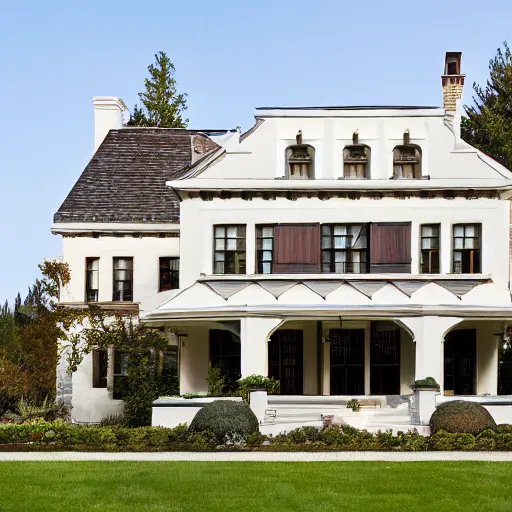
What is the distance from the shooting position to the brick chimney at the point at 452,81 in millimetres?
37888

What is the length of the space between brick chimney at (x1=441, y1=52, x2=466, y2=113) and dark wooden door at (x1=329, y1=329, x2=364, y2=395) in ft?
28.9

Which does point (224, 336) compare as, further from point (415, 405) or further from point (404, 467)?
point (404, 467)

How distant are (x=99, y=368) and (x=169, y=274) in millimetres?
3863

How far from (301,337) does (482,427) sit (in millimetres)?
9603

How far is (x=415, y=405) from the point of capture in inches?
1099

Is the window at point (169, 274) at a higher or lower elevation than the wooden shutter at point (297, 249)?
lower

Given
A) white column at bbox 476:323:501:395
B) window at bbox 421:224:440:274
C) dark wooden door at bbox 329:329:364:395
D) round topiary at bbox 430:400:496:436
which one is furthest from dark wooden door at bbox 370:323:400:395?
round topiary at bbox 430:400:496:436

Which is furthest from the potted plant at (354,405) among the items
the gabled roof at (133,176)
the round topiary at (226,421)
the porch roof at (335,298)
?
the gabled roof at (133,176)

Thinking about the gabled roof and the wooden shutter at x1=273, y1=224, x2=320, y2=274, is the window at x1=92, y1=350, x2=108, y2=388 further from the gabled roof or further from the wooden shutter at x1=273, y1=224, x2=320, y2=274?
the wooden shutter at x1=273, y1=224, x2=320, y2=274

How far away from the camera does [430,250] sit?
33.7 m

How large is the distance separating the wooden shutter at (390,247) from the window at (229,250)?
3.83 metres

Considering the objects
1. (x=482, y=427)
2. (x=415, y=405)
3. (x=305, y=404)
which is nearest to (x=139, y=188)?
(x=305, y=404)

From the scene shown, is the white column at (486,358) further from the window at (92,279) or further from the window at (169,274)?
the window at (92,279)

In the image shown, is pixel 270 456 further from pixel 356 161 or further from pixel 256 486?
pixel 356 161
